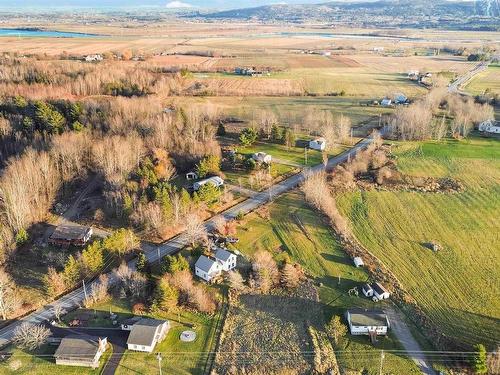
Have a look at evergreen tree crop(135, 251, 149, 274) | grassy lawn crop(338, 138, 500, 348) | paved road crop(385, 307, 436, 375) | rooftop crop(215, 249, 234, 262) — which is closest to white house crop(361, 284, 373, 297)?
paved road crop(385, 307, 436, 375)

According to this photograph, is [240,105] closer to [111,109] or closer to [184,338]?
[111,109]

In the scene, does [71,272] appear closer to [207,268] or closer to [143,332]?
[143,332]

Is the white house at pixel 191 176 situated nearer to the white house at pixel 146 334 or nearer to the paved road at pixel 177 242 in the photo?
the paved road at pixel 177 242

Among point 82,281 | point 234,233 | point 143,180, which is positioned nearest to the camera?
point 82,281

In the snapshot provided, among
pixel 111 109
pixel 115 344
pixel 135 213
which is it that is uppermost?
pixel 111 109

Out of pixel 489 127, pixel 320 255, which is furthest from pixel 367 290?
pixel 489 127

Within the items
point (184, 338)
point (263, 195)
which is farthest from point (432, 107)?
point (184, 338)

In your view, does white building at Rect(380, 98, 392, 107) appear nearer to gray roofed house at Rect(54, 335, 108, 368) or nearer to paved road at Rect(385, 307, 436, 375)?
paved road at Rect(385, 307, 436, 375)
